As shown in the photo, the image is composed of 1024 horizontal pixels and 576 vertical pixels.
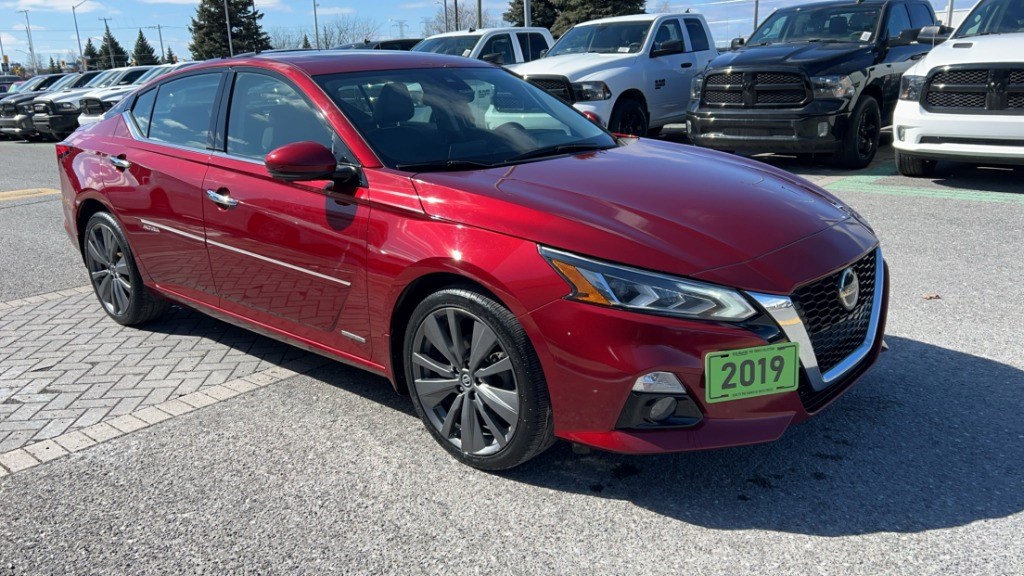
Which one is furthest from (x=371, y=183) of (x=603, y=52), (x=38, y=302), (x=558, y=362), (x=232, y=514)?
(x=603, y=52)

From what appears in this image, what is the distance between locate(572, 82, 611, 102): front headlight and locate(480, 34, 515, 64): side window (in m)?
3.97

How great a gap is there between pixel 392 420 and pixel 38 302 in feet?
12.0

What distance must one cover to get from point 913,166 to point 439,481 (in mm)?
8011

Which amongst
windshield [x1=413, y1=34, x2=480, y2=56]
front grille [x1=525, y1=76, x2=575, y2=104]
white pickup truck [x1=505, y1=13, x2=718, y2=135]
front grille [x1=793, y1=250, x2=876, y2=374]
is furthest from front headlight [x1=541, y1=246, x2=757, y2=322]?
windshield [x1=413, y1=34, x2=480, y2=56]

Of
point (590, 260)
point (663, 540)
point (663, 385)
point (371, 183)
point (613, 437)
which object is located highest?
point (371, 183)

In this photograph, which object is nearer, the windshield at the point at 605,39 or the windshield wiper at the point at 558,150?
the windshield wiper at the point at 558,150

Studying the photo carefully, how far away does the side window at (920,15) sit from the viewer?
11.2 meters

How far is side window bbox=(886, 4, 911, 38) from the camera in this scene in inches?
414

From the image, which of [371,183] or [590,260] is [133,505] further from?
[590,260]

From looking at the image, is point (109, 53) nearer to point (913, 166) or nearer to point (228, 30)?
point (228, 30)

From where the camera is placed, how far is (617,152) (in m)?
4.11

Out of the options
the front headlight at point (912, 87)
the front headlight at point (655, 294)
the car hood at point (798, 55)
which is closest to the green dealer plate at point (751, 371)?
the front headlight at point (655, 294)

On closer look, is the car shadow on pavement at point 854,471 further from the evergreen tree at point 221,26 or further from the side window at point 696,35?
the evergreen tree at point 221,26

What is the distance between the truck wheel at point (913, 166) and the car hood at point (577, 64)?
3.85 meters
